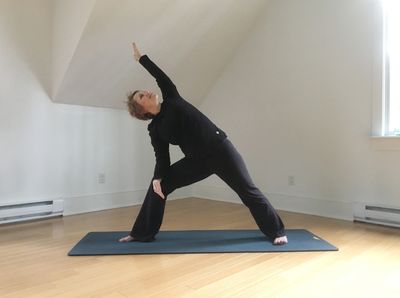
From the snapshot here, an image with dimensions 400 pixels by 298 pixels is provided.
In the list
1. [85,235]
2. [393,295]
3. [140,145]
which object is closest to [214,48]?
[140,145]

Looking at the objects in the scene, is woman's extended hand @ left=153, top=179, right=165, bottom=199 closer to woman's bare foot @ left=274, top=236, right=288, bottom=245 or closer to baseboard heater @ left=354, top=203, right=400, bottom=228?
woman's bare foot @ left=274, top=236, right=288, bottom=245

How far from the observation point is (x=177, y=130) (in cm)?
238

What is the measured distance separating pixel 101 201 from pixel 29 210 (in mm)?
766

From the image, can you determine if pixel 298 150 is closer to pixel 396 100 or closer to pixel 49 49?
pixel 396 100

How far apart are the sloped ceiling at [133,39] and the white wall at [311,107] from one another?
35cm

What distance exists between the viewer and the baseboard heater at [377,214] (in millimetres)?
2943

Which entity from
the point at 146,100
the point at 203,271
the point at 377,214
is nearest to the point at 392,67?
the point at 377,214

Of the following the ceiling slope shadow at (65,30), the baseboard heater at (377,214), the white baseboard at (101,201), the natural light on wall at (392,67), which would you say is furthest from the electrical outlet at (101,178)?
the natural light on wall at (392,67)

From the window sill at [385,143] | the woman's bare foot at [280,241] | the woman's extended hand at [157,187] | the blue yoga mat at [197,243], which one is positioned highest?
the window sill at [385,143]

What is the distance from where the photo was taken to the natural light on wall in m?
3.07

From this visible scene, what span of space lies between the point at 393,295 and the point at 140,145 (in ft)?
10.1

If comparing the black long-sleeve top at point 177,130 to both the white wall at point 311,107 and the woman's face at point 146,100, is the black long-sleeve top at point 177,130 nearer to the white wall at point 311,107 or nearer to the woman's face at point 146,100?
the woman's face at point 146,100

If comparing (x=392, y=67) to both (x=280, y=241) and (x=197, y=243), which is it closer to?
(x=280, y=241)

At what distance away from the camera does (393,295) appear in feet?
5.32
